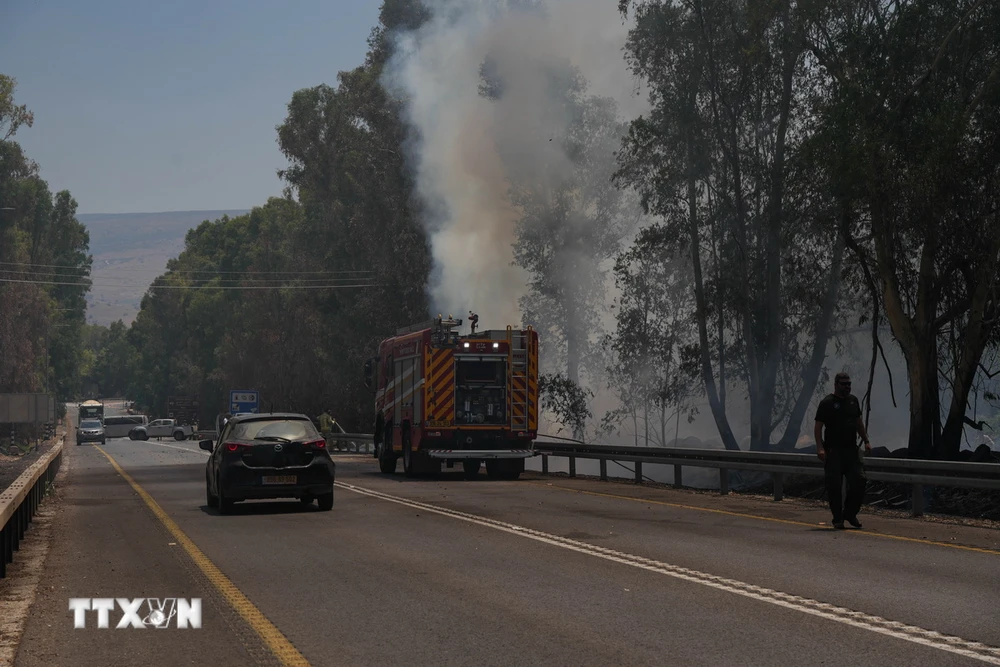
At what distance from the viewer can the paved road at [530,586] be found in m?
7.97

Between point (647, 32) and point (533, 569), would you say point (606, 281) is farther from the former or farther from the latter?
point (533, 569)

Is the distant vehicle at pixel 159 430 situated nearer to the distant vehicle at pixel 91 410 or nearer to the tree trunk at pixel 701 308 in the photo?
the distant vehicle at pixel 91 410

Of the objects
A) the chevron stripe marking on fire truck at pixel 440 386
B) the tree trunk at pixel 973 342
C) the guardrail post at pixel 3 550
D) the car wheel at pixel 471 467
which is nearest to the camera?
the guardrail post at pixel 3 550

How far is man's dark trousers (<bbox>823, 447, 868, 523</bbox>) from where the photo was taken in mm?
15844

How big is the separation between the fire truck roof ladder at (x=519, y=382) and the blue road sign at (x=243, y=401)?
43.6 metres

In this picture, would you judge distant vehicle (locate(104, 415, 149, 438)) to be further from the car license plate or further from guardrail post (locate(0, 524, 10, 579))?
guardrail post (locate(0, 524, 10, 579))

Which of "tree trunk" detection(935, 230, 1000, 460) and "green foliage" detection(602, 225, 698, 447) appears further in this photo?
"green foliage" detection(602, 225, 698, 447)

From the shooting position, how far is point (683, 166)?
42.5 metres

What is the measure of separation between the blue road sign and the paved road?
171ft

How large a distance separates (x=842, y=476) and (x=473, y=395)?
13.7 meters

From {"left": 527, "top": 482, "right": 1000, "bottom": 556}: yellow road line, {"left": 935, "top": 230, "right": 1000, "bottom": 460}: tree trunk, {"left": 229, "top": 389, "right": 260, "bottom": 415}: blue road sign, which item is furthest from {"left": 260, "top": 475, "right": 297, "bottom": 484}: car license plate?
{"left": 229, "top": 389, "right": 260, "bottom": 415}: blue road sign

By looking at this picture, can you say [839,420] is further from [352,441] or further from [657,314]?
[352,441]

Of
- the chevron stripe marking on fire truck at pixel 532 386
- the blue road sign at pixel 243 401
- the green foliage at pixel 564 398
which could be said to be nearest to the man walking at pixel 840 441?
the chevron stripe marking on fire truck at pixel 532 386

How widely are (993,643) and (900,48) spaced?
2332 cm
